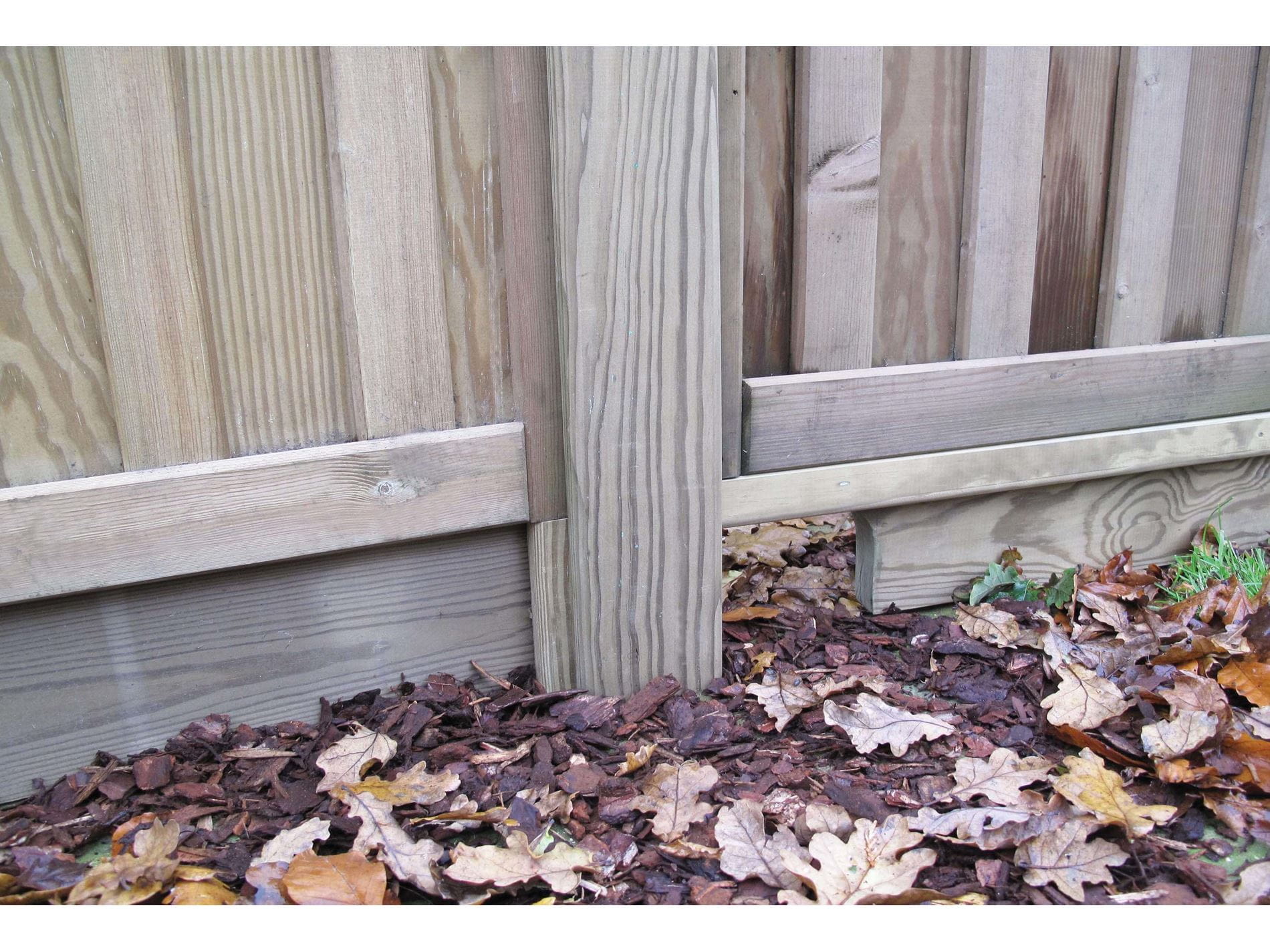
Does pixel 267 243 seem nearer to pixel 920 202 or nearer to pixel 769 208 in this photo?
pixel 769 208

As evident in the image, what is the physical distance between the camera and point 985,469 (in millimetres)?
2209

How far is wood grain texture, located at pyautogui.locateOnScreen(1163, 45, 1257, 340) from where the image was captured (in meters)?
2.31

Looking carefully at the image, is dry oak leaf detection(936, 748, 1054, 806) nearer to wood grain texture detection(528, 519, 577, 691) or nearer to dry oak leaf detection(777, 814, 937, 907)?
dry oak leaf detection(777, 814, 937, 907)

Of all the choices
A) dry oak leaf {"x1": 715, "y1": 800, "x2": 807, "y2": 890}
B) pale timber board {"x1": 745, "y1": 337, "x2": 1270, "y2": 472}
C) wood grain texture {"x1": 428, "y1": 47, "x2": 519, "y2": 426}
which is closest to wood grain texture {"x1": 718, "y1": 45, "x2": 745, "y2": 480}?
pale timber board {"x1": 745, "y1": 337, "x2": 1270, "y2": 472}

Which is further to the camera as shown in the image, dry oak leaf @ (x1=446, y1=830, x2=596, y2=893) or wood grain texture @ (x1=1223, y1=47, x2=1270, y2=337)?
wood grain texture @ (x1=1223, y1=47, x2=1270, y2=337)

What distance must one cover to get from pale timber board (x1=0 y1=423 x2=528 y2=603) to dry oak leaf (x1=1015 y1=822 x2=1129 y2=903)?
104cm

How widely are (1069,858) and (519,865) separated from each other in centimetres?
81

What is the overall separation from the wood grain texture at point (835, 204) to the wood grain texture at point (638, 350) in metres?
0.36

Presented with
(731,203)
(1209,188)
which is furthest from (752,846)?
(1209,188)

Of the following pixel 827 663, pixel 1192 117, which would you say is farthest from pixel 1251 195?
pixel 827 663

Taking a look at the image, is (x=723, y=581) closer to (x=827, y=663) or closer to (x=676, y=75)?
(x=827, y=663)

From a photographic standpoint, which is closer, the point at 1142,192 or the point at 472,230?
the point at 472,230

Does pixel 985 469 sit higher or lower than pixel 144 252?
lower
